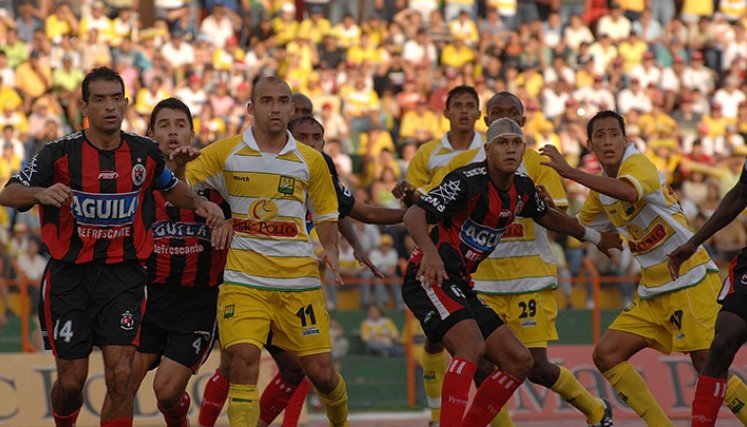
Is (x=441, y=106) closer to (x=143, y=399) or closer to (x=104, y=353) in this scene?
(x=143, y=399)

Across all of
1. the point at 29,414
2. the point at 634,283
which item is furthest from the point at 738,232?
the point at 29,414

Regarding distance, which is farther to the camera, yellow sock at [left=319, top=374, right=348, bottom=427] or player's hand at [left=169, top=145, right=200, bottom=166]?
yellow sock at [left=319, top=374, right=348, bottom=427]

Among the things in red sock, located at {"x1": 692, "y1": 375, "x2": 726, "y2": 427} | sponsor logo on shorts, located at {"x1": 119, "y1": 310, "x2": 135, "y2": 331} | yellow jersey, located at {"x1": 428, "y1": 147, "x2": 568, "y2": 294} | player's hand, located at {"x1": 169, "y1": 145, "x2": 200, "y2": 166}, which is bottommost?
red sock, located at {"x1": 692, "y1": 375, "x2": 726, "y2": 427}

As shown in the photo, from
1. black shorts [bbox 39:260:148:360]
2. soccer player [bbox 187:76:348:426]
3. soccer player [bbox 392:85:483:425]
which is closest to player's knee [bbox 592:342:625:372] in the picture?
soccer player [bbox 392:85:483:425]

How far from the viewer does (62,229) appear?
28.7ft

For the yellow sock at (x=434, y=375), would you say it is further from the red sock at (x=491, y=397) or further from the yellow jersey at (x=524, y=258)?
the red sock at (x=491, y=397)

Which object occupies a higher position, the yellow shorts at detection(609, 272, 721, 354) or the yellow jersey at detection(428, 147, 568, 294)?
the yellow jersey at detection(428, 147, 568, 294)

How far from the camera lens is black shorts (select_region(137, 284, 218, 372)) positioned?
9.98m

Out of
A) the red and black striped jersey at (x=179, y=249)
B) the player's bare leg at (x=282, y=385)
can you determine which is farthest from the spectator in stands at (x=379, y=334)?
the red and black striped jersey at (x=179, y=249)

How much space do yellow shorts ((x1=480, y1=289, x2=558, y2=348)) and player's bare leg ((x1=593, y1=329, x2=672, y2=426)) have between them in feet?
1.58

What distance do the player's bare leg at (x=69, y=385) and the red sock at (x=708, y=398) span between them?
4.32 m

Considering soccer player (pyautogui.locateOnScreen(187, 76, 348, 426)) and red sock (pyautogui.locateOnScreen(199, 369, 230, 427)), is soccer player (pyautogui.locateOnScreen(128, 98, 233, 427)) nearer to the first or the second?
red sock (pyautogui.locateOnScreen(199, 369, 230, 427))

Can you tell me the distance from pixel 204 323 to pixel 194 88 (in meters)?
12.2

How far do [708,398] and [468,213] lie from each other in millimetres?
2156
